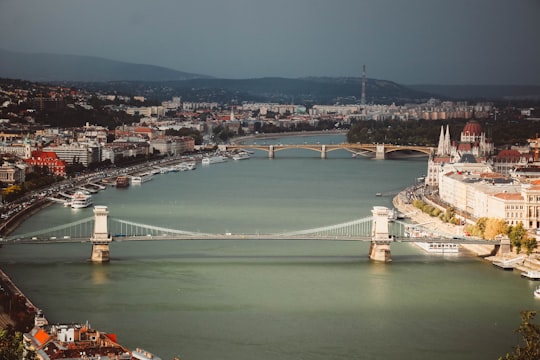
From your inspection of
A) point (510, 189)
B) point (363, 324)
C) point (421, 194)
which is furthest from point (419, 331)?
point (421, 194)

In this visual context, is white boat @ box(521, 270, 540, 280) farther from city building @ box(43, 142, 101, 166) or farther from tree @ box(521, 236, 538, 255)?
city building @ box(43, 142, 101, 166)

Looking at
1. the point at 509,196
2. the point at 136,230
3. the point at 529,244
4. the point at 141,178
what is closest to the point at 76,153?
the point at 141,178

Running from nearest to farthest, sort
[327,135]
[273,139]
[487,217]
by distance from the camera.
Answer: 1. [487,217]
2. [273,139]
3. [327,135]

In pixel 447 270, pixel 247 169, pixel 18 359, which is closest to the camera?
pixel 18 359

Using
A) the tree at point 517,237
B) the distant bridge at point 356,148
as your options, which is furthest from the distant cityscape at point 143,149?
the distant bridge at point 356,148

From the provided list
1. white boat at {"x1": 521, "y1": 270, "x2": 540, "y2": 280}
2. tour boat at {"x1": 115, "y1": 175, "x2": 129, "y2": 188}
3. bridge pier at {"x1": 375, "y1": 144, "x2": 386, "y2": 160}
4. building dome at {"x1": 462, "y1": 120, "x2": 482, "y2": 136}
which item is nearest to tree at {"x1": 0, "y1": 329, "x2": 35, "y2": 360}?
white boat at {"x1": 521, "y1": 270, "x2": 540, "y2": 280}

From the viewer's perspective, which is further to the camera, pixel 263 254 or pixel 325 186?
pixel 325 186

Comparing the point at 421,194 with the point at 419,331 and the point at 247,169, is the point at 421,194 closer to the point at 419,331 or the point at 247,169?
the point at 247,169
